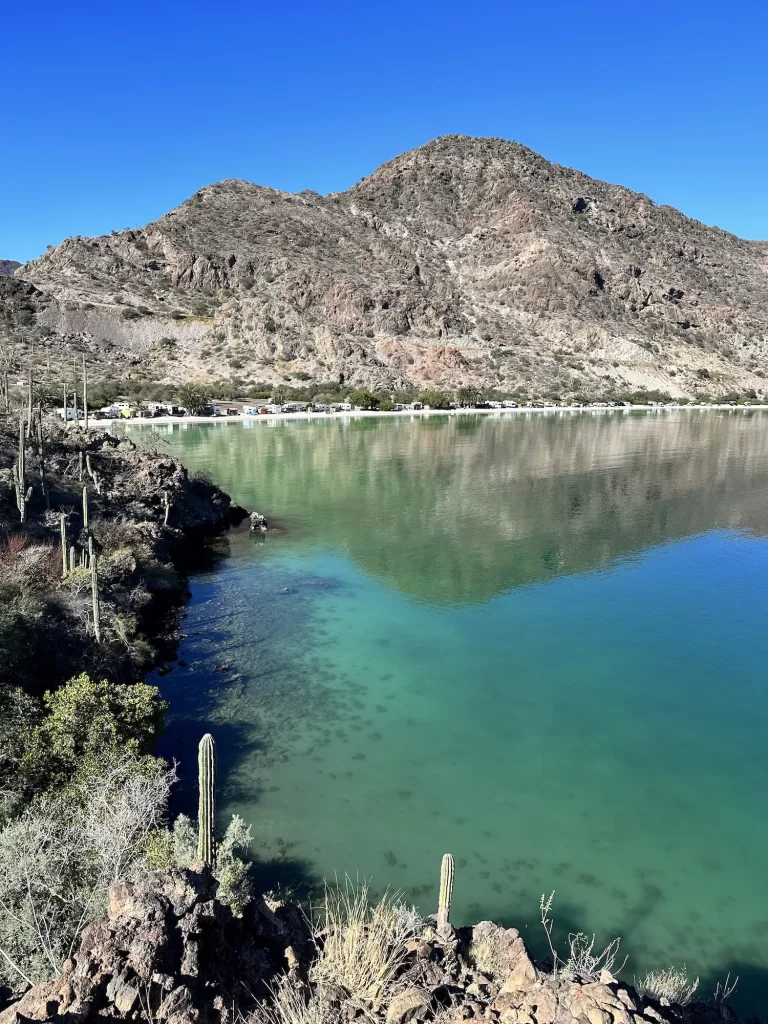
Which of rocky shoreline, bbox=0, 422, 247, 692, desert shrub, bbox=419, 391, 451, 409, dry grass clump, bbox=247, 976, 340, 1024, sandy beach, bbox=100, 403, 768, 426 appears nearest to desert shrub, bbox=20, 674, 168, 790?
rocky shoreline, bbox=0, 422, 247, 692

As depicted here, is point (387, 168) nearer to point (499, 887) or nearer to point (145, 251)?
point (145, 251)

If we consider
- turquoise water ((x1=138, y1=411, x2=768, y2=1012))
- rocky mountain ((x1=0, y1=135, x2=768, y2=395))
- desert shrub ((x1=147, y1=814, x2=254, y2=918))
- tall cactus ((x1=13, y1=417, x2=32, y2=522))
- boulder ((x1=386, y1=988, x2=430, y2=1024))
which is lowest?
turquoise water ((x1=138, y1=411, x2=768, y2=1012))

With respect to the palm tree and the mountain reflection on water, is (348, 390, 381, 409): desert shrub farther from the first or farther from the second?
the palm tree

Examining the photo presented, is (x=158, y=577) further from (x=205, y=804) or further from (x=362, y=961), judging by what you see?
(x=362, y=961)

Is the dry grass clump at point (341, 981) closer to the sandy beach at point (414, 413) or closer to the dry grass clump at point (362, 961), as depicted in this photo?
the dry grass clump at point (362, 961)

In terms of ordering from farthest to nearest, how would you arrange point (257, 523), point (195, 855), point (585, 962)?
point (257, 523) → point (195, 855) → point (585, 962)

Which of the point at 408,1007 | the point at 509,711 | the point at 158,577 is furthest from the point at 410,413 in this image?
the point at 408,1007

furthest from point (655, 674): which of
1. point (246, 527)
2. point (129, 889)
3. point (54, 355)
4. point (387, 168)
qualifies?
point (387, 168)
